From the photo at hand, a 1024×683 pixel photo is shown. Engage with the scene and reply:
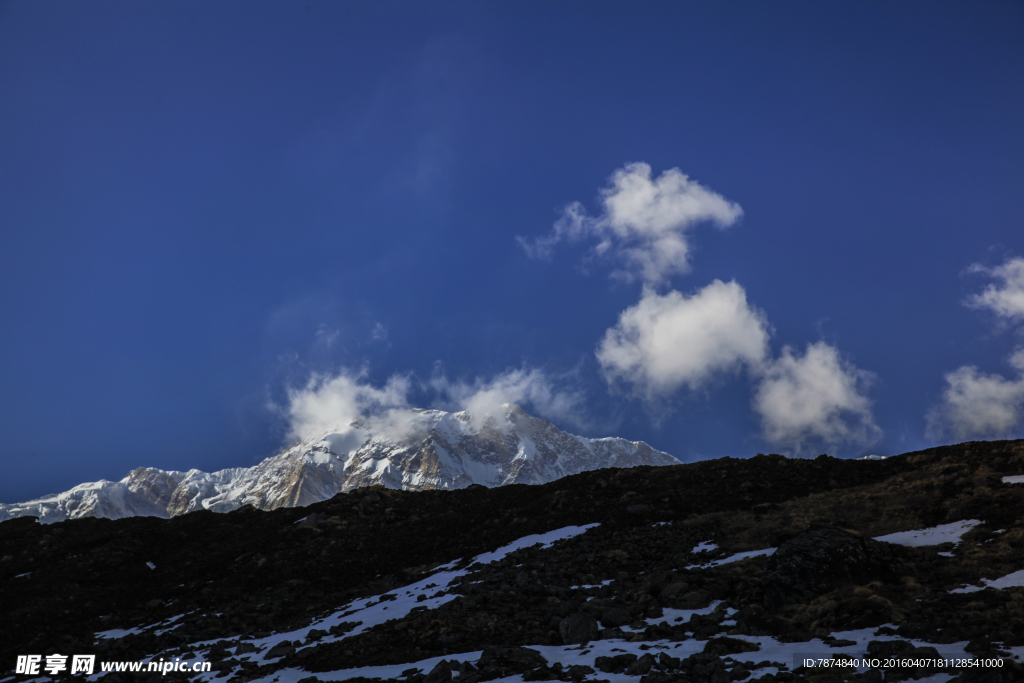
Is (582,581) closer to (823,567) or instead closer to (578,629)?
(578,629)

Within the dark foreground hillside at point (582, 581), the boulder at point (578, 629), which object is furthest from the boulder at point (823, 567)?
the boulder at point (578, 629)

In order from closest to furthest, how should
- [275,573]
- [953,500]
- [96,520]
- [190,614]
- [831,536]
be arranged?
[831,536], [953,500], [190,614], [275,573], [96,520]

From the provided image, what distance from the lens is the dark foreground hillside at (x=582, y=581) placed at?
57.9ft

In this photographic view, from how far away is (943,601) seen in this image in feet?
63.0

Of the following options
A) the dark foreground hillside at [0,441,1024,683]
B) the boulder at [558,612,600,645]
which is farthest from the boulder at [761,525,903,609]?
the boulder at [558,612,600,645]

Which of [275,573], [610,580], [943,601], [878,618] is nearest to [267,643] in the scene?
[275,573]

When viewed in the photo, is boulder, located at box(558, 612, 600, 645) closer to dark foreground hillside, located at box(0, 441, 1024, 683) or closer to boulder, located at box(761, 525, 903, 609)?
dark foreground hillside, located at box(0, 441, 1024, 683)

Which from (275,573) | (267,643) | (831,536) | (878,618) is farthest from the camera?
(275,573)

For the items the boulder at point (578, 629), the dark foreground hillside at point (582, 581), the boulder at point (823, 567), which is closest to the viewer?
the dark foreground hillside at point (582, 581)

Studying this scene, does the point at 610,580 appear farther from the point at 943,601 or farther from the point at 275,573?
the point at 275,573

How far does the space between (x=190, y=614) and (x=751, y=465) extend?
43.6 m

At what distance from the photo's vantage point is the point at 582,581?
92.2ft

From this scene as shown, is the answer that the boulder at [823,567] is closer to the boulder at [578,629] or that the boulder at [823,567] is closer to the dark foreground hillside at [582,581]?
the dark foreground hillside at [582,581]

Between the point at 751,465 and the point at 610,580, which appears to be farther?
the point at 751,465
